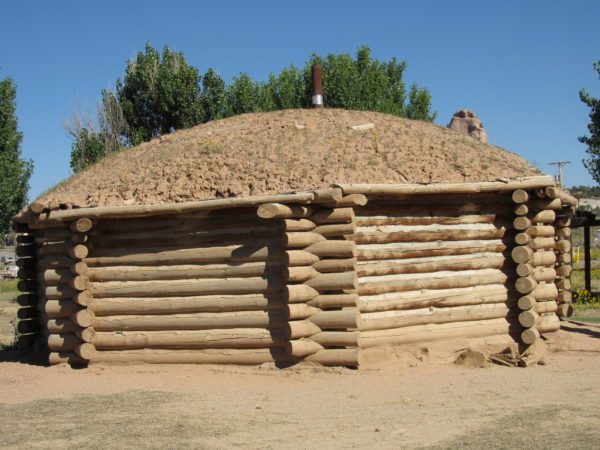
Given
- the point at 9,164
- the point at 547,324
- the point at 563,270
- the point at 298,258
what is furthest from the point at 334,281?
the point at 9,164

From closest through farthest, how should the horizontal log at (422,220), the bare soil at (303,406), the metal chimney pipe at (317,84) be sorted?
the bare soil at (303,406) < the horizontal log at (422,220) < the metal chimney pipe at (317,84)

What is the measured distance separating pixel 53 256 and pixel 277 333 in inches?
158

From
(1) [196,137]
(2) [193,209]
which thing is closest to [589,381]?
(2) [193,209]

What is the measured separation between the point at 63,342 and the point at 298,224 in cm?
431

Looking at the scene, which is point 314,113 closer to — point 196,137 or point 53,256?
point 196,137

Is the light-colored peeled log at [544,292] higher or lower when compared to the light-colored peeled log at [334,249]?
lower

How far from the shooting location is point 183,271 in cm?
990

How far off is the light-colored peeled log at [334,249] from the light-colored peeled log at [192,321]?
3.49ft

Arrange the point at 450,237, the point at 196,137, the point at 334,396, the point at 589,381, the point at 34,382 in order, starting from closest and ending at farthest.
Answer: the point at 334,396 → the point at 589,381 → the point at 34,382 → the point at 450,237 → the point at 196,137

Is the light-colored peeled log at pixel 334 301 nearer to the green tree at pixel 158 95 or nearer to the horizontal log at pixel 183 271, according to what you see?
the horizontal log at pixel 183 271

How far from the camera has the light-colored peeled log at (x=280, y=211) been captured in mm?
8898

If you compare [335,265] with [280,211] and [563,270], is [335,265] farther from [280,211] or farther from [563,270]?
[563,270]

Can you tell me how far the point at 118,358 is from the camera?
33.0ft

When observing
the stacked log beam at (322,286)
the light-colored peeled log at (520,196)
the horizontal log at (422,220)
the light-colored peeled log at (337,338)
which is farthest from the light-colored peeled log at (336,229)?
the light-colored peeled log at (520,196)
